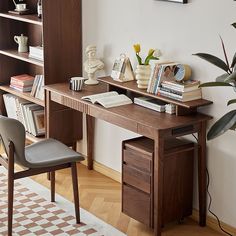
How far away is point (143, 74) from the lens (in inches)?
144

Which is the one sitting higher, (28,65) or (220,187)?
(28,65)

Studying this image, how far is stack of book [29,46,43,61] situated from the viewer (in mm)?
4531

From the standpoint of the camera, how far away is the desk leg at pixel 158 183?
3.22m

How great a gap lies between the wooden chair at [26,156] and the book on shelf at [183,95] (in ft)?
2.17


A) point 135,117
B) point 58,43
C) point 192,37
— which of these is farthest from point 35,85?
point 192,37

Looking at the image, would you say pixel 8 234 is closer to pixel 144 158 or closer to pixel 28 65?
pixel 144 158

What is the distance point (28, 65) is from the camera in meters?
5.15

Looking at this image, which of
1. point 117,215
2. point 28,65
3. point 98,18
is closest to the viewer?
point 117,215

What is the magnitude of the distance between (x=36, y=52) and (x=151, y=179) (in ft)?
5.72

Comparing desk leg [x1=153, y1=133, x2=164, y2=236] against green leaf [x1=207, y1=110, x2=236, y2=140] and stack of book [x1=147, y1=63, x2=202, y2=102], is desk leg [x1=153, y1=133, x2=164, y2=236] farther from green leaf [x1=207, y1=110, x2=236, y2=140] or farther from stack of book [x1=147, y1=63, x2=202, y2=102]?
green leaf [x1=207, y1=110, x2=236, y2=140]

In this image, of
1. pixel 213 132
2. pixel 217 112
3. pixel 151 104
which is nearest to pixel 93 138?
pixel 151 104

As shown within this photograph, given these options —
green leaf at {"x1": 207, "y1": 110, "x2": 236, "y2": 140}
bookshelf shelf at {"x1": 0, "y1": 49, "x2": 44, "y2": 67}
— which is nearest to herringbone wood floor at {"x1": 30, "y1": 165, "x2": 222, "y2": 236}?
bookshelf shelf at {"x1": 0, "y1": 49, "x2": 44, "y2": 67}

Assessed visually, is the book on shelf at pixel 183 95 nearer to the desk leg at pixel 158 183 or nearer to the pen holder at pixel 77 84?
the desk leg at pixel 158 183

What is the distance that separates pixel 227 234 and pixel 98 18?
1832 millimetres
